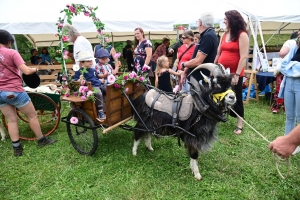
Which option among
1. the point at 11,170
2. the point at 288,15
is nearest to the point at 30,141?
the point at 11,170

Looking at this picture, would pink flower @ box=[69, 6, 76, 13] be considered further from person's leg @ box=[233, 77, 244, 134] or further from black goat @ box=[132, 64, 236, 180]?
person's leg @ box=[233, 77, 244, 134]

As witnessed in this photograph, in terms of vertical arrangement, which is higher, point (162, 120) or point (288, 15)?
point (288, 15)

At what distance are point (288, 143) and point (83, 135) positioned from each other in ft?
11.7

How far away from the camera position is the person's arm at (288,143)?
62.1 inches

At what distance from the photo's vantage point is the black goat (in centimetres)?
261

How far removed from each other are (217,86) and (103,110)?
1.95 metres

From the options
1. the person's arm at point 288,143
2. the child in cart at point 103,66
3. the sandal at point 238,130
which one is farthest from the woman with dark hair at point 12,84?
the sandal at point 238,130

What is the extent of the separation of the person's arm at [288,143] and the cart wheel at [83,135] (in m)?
2.60

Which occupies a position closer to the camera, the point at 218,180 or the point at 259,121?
the point at 218,180

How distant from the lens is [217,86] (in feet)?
8.61

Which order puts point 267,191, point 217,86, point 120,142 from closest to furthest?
point 217,86 < point 267,191 < point 120,142

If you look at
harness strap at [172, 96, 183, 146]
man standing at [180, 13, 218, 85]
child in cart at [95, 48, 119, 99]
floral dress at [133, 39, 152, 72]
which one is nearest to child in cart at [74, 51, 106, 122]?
child in cart at [95, 48, 119, 99]

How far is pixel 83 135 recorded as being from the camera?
4.31 metres

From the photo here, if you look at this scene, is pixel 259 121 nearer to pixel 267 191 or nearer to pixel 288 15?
pixel 267 191
